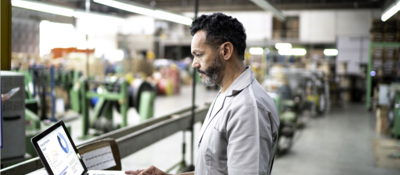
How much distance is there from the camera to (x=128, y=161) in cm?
564

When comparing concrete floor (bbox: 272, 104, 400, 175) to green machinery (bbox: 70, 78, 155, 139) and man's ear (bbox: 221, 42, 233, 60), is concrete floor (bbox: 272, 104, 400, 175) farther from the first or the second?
man's ear (bbox: 221, 42, 233, 60)

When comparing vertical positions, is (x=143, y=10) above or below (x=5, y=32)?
above

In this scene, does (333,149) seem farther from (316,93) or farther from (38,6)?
(38,6)

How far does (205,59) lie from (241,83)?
0.19m

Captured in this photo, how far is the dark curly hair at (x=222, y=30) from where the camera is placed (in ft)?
4.83

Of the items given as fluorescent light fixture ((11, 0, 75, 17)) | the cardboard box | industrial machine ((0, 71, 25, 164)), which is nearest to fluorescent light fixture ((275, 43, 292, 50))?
the cardboard box

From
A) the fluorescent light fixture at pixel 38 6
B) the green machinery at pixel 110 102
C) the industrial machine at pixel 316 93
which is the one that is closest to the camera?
the fluorescent light fixture at pixel 38 6

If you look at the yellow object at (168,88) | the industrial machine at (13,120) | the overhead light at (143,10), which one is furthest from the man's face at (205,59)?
the yellow object at (168,88)

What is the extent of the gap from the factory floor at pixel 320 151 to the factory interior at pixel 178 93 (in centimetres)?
2

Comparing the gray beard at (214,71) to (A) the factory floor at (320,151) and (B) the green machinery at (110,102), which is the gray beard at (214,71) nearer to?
(A) the factory floor at (320,151)

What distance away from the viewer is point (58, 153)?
1.71m

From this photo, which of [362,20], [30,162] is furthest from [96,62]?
[362,20]

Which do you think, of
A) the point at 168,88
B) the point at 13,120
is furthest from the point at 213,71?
A: the point at 168,88

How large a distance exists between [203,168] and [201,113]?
143 inches
